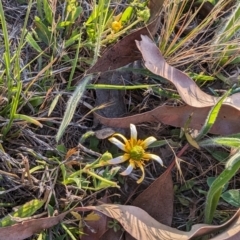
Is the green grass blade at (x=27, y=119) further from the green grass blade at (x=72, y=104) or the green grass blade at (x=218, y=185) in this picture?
the green grass blade at (x=218, y=185)

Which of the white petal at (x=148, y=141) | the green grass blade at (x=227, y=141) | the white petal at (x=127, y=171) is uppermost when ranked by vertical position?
the green grass blade at (x=227, y=141)

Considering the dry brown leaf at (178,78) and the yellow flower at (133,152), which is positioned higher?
the dry brown leaf at (178,78)

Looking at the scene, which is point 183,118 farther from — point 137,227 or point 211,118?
point 137,227

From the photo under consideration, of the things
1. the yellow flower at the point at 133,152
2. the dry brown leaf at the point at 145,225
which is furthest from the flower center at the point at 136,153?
the dry brown leaf at the point at 145,225

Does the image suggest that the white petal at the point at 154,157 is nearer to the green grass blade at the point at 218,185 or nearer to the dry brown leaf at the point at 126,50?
the green grass blade at the point at 218,185

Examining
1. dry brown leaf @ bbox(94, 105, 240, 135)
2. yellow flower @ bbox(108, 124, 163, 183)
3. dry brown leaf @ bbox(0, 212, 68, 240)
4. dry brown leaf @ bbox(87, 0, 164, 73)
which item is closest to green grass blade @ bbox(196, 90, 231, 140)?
dry brown leaf @ bbox(94, 105, 240, 135)

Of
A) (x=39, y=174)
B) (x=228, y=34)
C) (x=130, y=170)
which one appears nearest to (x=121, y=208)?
(x=130, y=170)

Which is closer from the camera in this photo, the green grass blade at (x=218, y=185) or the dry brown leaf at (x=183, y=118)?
the green grass blade at (x=218, y=185)
